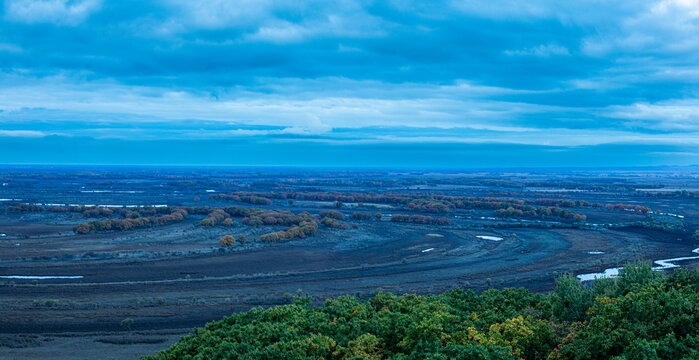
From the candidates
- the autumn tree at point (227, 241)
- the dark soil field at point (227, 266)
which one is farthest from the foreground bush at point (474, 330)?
the autumn tree at point (227, 241)

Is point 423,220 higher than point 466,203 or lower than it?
lower

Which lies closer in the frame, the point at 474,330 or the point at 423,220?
the point at 474,330

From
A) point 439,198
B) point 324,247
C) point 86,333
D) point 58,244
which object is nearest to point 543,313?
point 86,333

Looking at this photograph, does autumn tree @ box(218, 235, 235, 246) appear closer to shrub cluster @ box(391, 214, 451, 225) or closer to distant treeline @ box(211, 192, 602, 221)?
shrub cluster @ box(391, 214, 451, 225)

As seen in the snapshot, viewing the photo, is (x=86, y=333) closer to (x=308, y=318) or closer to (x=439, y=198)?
(x=308, y=318)

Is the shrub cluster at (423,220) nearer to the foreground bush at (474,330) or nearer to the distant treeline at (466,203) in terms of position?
the distant treeline at (466,203)

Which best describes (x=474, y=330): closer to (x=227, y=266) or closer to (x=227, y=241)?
(x=227, y=266)

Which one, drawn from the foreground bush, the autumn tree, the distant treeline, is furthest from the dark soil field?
the distant treeline

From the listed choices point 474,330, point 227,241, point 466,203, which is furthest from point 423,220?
point 474,330
